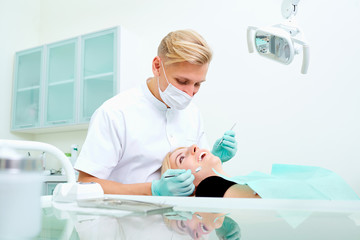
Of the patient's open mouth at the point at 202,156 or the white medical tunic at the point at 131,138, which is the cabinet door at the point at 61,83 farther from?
the patient's open mouth at the point at 202,156

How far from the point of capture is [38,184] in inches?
10.8

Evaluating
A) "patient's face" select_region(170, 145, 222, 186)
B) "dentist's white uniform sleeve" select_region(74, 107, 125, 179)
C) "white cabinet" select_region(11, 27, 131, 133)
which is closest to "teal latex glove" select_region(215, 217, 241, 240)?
"patient's face" select_region(170, 145, 222, 186)

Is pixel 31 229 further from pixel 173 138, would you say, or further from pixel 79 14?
pixel 79 14

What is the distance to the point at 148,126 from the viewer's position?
1.86 meters

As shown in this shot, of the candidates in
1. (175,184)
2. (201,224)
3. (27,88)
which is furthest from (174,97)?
(27,88)

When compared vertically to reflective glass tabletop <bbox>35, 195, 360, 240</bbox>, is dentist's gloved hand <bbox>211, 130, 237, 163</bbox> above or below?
above

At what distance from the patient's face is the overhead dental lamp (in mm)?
698

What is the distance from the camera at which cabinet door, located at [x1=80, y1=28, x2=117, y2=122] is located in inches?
137

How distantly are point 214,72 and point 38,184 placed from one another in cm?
303

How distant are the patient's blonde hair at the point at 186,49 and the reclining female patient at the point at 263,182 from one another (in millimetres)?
458

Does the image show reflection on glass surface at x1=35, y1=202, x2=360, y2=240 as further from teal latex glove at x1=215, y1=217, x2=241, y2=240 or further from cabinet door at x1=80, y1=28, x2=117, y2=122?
cabinet door at x1=80, y1=28, x2=117, y2=122

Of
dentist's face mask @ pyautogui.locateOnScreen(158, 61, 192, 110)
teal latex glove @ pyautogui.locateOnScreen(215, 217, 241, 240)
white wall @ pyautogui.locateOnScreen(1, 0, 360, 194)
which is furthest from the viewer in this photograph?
white wall @ pyautogui.locateOnScreen(1, 0, 360, 194)

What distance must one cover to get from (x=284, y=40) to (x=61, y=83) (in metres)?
3.23

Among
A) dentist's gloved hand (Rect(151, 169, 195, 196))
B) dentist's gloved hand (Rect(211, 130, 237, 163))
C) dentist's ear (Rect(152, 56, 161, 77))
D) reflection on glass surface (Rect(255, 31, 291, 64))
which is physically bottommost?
dentist's gloved hand (Rect(151, 169, 195, 196))
